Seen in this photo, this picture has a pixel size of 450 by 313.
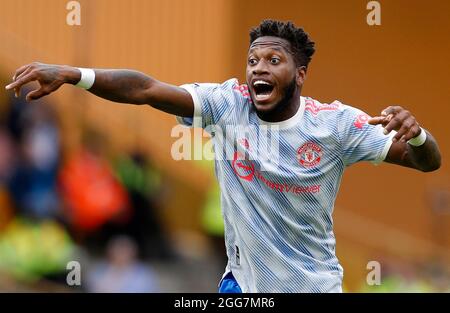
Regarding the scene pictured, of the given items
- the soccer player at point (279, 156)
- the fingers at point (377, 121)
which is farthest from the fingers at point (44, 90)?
the fingers at point (377, 121)

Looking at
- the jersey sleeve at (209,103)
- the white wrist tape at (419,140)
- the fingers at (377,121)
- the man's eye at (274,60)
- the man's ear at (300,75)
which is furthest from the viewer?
the man's ear at (300,75)

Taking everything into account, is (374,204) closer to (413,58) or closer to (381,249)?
(381,249)

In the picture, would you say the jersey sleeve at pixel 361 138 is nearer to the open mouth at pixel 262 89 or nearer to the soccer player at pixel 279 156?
the soccer player at pixel 279 156

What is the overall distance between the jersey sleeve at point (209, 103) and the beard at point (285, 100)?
19cm

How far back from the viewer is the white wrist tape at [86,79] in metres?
6.45

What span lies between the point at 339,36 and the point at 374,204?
2.72m

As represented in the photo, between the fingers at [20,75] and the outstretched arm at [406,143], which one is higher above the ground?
the fingers at [20,75]

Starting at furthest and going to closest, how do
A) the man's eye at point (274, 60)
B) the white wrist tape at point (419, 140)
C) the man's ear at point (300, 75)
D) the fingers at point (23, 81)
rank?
1. the man's ear at point (300, 75)
2. the man's eye at point (274, 60)
3. the white wrist tape at point (419, 140)
4. the fingers at point (23, 81)

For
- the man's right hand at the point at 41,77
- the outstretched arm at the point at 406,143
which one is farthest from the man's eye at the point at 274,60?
the man's right hand at the point at 41,77

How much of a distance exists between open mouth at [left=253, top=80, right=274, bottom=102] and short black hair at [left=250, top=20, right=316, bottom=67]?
0.34 meters

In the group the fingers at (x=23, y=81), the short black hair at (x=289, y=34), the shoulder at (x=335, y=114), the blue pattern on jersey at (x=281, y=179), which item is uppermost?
the short black hair at (x=289, y=34)

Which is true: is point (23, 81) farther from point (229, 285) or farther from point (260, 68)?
point (229, 285)

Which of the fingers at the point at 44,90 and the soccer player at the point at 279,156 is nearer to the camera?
the fingers at the point at 44,90

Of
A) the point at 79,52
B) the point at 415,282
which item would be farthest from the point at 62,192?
the point at 415,282
